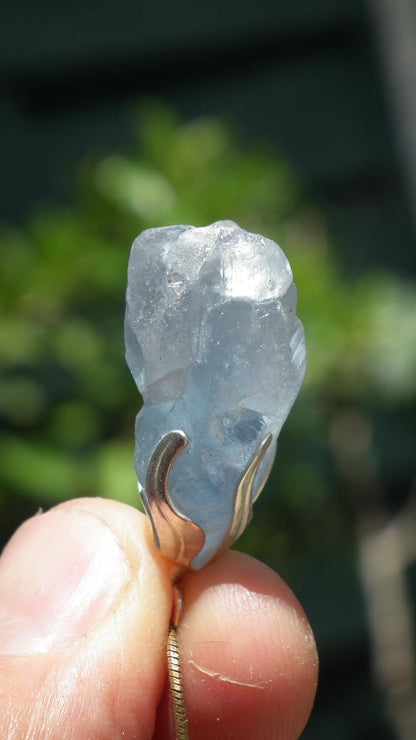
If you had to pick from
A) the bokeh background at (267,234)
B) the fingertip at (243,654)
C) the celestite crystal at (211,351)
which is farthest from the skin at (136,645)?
the bokeh background at (267,234)

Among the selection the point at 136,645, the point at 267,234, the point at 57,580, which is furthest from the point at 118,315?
the point at 136,645

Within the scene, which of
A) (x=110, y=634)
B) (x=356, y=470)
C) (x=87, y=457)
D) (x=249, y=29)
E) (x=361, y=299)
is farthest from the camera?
(x=249, y=29)

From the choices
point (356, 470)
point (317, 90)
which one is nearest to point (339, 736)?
point (356, 470)

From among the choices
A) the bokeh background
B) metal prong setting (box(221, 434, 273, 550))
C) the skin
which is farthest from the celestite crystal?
the bokeh background

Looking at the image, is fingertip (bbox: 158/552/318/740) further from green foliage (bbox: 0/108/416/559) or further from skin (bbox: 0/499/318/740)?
green foliage (bbox: 0/108/416/559)

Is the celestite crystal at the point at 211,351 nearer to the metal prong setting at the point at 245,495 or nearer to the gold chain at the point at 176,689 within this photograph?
the metal prong setting at the point at 245,495

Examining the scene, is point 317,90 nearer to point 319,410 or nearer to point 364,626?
point 319,410
